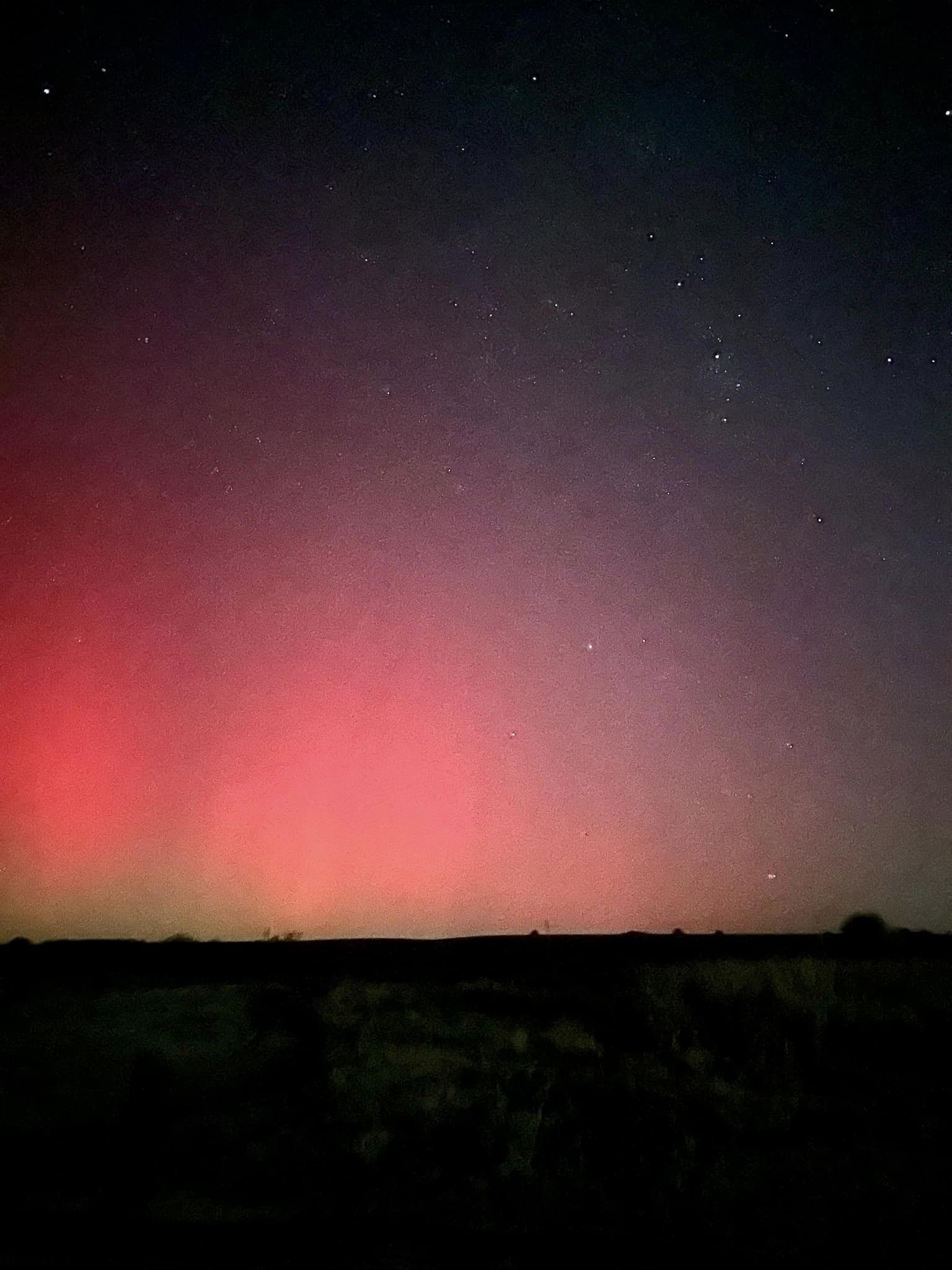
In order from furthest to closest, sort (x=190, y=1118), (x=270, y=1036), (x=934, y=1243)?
1. (x=270, y=1036)
2. (x=190, y=1118)
3. (x=934, y=1243)

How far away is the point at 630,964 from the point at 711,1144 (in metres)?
3.11

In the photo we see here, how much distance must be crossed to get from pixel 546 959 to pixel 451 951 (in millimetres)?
1083

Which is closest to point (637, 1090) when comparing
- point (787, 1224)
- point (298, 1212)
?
point (787, 1224)

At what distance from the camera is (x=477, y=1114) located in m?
4.05

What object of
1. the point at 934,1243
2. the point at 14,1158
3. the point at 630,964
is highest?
the point at 630,964

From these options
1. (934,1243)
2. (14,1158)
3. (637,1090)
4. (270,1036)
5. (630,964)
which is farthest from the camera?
(630,964)

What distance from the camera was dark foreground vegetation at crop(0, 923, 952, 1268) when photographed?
307 cm

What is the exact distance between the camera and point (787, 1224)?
3162 mm

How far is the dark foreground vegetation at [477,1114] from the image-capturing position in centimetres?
307

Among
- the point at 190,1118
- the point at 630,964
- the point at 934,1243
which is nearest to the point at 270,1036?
the point at 190,1118

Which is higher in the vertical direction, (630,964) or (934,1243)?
(630,964)

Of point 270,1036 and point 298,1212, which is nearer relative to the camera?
point 298,1212

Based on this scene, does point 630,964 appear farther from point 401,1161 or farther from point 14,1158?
point 14,1158

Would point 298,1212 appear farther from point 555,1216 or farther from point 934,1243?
point 934,1243
